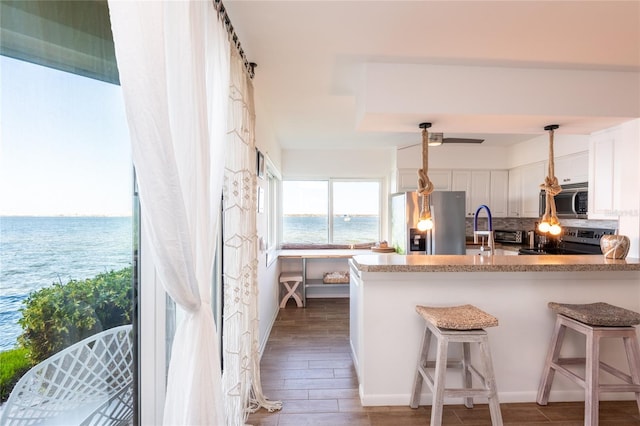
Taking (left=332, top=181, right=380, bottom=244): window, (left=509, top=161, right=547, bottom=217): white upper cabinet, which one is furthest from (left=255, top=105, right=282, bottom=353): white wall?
(left=509, top=161, right=547, bottom=217): white upper cabinet

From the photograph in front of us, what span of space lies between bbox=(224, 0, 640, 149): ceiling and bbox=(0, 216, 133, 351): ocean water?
1.30 m

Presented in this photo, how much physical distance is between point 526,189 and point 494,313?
3054 millimetres

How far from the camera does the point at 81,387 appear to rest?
1.06 meters

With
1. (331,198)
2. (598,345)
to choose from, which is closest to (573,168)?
(598,345)

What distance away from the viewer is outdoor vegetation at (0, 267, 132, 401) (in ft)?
2.57

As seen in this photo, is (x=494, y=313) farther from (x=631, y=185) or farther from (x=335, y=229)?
(x=335, y=229)

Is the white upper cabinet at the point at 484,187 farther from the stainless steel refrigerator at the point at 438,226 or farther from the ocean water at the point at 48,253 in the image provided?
the ocean water at the point at 48,253

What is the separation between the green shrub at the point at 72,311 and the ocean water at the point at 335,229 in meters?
3.82

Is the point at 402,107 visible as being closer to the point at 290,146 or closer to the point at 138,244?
the point at 138,244

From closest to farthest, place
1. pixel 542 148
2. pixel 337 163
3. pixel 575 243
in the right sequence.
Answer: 1. pixel 575 243
2. pixel 542 148
3. pixel 337 163

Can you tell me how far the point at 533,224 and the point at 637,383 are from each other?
3.34 m

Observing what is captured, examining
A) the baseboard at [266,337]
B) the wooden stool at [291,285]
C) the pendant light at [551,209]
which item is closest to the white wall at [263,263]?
the baseboard at [266,337]

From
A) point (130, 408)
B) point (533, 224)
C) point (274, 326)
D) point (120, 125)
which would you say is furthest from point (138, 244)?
point (533, 224)

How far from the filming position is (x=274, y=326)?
351cm
